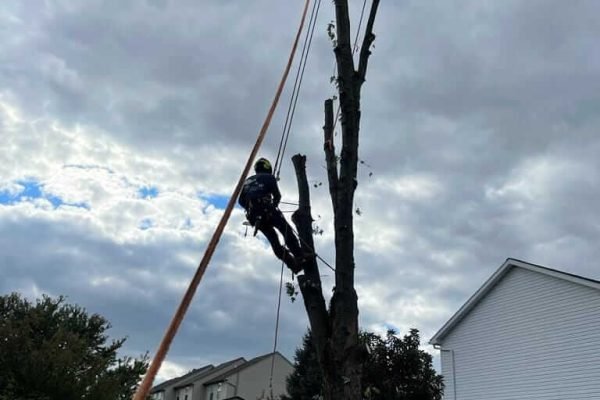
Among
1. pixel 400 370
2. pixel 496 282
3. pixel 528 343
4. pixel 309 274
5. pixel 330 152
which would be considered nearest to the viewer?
pixel 309 274

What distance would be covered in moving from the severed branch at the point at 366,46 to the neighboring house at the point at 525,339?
44.0 ft

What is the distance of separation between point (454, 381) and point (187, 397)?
32.8m

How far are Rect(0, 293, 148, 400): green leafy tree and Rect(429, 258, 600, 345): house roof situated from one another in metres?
11.6

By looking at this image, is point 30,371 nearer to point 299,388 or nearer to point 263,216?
point 299,388

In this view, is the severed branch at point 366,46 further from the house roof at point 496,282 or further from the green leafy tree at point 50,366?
the green leafy tree at point 50,366

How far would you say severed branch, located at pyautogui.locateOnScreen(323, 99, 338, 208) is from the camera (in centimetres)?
560

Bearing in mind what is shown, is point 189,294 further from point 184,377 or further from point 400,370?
point 184,377

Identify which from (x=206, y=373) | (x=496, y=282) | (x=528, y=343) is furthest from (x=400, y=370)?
(x=206, y=373)

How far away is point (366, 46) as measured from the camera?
634 cm

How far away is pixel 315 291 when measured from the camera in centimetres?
531

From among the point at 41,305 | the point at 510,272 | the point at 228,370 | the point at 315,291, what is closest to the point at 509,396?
the point at 510,272

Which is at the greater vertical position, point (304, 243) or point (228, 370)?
point (228, 370)

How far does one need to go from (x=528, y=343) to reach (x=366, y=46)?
15487mm

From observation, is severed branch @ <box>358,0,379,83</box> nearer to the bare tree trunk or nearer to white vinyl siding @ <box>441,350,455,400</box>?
the bare tree trunk
